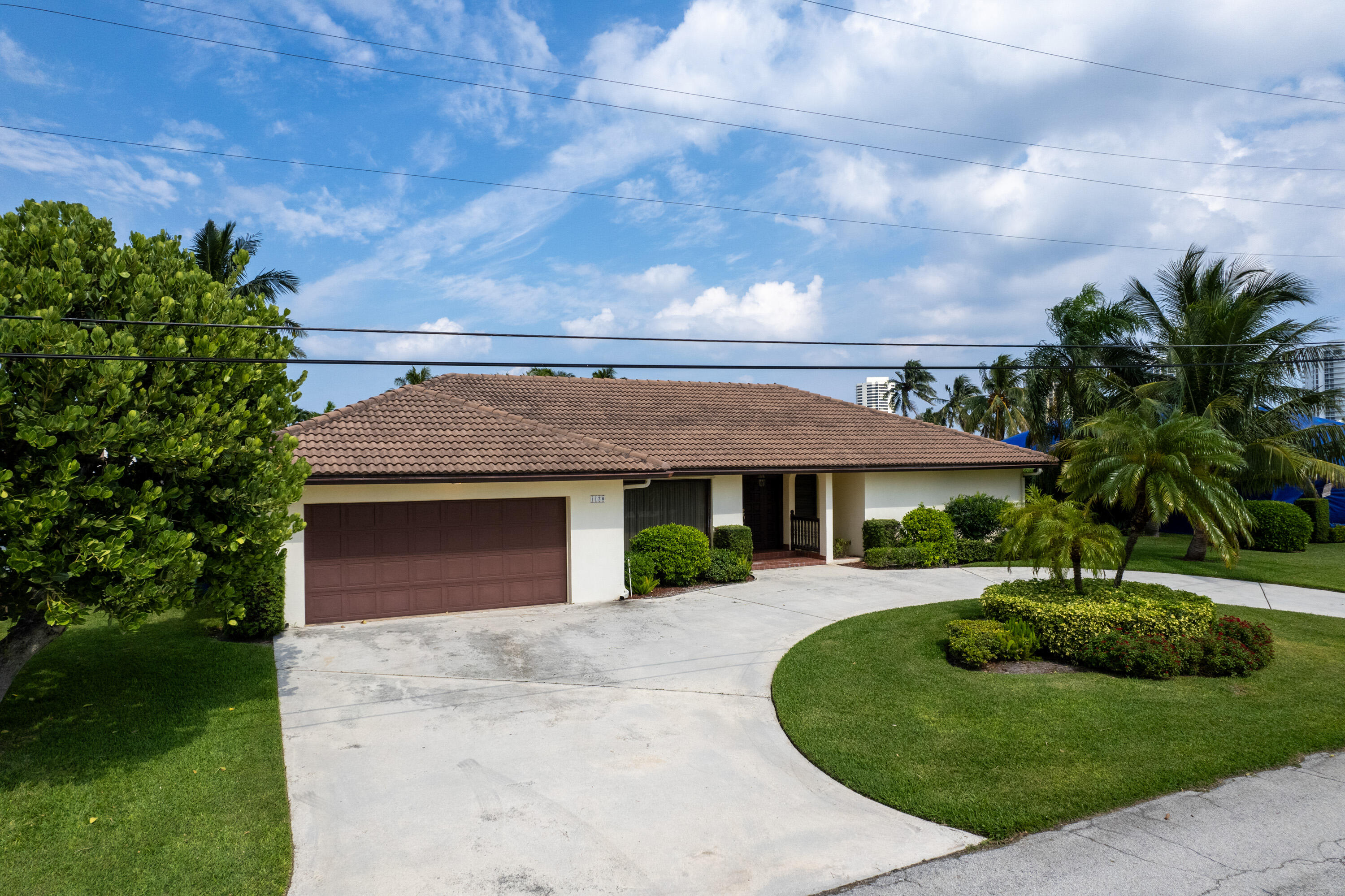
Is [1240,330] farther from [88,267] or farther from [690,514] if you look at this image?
[88,267]

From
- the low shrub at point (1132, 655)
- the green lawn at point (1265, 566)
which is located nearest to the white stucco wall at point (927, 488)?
the green lawn at point (1265, 566)

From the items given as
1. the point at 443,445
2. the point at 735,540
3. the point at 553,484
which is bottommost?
the point at 735,540

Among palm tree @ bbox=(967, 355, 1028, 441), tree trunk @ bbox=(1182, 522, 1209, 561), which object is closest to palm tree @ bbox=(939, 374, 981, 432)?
palm tree @ bbox=(967, 355, 1028, 441)

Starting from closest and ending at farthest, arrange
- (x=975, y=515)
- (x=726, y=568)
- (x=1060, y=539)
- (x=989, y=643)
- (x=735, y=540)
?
1. (x=989, y=643)
2. (x=1060, y=539)
3. (x=726, y=568)
4. (x=735, y=540)
5. (x=975, y=515)

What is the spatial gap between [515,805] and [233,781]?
2.64m

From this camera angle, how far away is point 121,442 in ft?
20.7

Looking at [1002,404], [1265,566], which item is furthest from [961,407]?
[1265,566]

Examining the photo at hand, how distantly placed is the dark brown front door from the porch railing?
0.37 metres

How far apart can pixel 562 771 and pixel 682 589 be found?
9.09 meters

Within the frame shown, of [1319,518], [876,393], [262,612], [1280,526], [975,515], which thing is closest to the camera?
[262,612]

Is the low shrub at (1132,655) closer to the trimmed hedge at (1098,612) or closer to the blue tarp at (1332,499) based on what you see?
the trimmed hedge at (1098,612)

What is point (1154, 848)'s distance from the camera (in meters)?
5.62

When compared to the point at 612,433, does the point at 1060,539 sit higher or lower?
lower

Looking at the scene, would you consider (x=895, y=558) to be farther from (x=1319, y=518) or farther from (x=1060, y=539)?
(x=1319, y=518)
